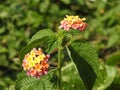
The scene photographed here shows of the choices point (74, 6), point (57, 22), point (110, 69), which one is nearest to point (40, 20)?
point (57, 22)

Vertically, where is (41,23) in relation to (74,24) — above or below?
above

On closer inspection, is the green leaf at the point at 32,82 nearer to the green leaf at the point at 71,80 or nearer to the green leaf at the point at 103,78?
the green leaf at the point at 71,80

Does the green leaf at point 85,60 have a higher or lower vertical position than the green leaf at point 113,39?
lower

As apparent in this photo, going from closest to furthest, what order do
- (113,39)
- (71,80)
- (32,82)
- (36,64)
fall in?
1. (36,64)
2. (32,82)
3. (71,80)
4. (113,39)

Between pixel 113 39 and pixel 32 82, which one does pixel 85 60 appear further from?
pixel 113 39

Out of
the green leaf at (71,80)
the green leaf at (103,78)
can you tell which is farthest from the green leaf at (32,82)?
the green leaf at (103,78)

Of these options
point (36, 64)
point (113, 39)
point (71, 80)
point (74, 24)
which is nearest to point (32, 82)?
point (36, 64)

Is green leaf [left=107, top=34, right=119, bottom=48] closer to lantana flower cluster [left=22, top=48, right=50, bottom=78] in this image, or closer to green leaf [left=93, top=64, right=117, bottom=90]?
green leaf [left=93, top=64, right=117, bottom=90]
